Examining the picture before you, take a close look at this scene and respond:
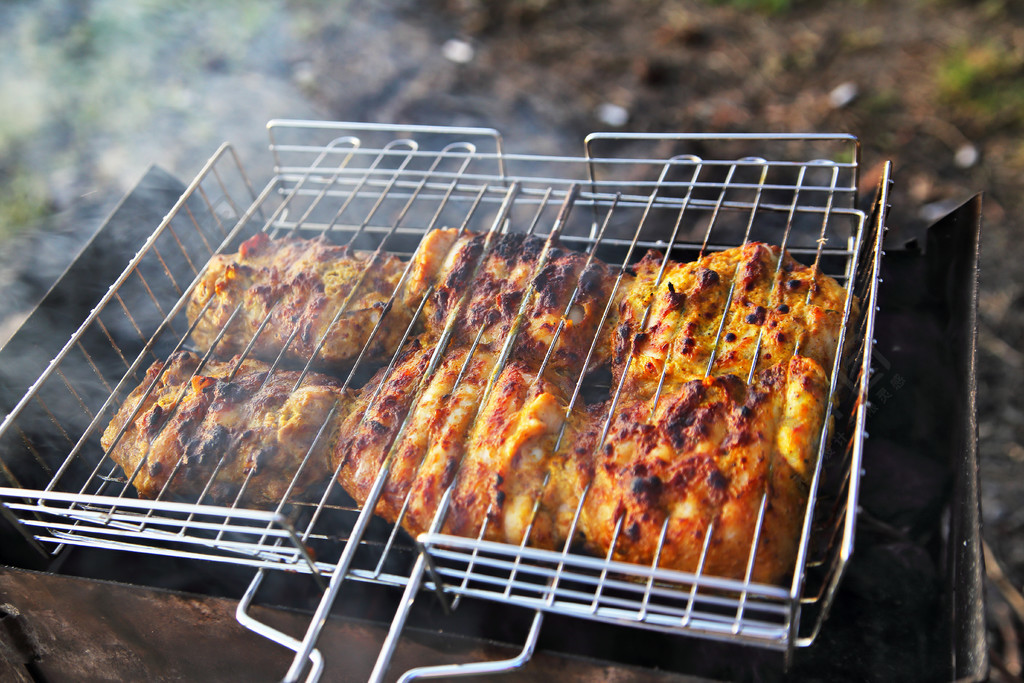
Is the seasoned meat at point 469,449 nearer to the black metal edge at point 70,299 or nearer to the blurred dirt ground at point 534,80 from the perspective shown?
the black metal edge at point 70,299

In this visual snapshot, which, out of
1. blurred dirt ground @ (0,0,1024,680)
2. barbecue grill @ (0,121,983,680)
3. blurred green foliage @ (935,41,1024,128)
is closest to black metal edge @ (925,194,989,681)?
barbecue grill @ (0,121,983,680)

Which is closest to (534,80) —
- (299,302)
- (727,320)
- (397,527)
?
(299,302)

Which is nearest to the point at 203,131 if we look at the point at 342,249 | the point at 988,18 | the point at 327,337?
the point at 342,249

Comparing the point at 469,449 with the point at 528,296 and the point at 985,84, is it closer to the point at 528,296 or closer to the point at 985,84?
the point at 528,296

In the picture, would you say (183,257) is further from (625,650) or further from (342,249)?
(625,650)

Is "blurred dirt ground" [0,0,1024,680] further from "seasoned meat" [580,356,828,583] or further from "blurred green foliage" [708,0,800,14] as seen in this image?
"seasoned meat" [580,356,828,583]

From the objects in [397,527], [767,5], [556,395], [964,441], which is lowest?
[397,527]
